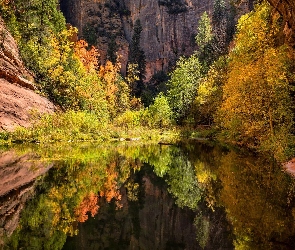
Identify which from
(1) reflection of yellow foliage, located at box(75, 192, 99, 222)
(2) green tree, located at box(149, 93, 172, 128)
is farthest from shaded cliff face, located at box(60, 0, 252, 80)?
(1) reflection of yellow foliage, located at box(75, 192, 99, 222)

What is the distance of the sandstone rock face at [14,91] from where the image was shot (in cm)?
2358

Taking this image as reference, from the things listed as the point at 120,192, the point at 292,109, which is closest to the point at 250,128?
the point at 292,109

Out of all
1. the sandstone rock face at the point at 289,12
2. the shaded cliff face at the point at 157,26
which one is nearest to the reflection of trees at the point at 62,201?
the sandstone rock face at the point at 289,12

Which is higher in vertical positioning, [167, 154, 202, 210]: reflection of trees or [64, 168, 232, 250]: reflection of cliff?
[167, 154, 202, 210]: reflection of trees

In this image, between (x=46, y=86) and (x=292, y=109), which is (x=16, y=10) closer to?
(x=46, y=86)

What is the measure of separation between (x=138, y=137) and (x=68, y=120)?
941 cm

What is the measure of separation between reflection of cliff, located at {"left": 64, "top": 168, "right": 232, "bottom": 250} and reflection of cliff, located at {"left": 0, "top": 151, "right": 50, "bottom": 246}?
3.74 ft

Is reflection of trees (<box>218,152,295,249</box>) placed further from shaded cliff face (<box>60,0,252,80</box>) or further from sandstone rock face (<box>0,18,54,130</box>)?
shaded cliff face (<box>60,0,252,80</box>)

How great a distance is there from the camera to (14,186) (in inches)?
311

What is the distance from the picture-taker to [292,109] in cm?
1691

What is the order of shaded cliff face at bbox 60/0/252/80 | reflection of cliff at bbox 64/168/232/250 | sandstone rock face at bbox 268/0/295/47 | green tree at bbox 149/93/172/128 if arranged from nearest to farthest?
reflection of cliff at bbox 64/168/232/250 → sandstone rock face at bbox 268/0/295/47 → green tree at bbox 149/93/172/128 → shaded cliff face at bbox 60/0/252/80

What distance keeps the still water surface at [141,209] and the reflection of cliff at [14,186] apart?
0.06ft

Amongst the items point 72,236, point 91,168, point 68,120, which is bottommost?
point 72,236

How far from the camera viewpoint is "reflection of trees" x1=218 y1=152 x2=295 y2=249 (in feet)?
16.3
